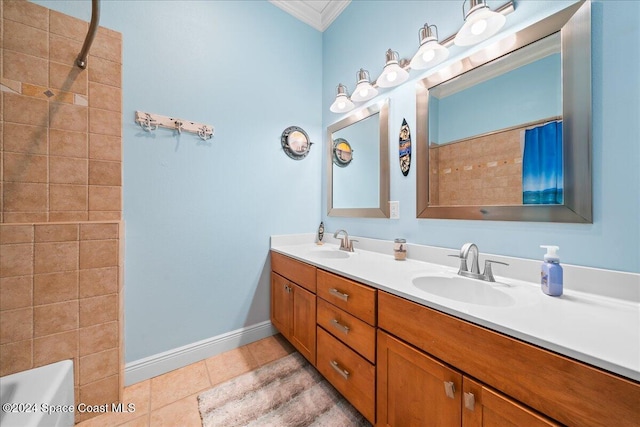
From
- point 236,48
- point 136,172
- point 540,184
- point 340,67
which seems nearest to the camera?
point 540,184

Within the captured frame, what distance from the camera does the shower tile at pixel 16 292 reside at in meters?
0.94

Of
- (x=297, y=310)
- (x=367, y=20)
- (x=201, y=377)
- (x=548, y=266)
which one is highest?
(x=367, y=20)

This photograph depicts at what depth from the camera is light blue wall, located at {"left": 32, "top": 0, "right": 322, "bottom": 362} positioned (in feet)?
4.34

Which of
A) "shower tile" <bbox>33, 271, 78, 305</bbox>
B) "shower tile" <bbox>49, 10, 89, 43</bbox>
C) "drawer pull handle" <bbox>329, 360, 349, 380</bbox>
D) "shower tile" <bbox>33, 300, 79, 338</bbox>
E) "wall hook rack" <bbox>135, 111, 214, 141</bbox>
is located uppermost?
"shower tile" <bbox>49, 10, 89, 43</bbox>

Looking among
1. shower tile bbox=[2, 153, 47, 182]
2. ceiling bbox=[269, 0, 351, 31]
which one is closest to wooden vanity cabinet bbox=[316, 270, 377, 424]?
shower tile bbox=[2, 153, 47, 182]

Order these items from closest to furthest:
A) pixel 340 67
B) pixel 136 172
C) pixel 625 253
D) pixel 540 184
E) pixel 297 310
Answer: pixel 625 253, pixel 540 184, pixel 136 172, pixel 297 310, pixel 340 67

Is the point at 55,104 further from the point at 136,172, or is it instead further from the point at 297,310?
the point at 297,310

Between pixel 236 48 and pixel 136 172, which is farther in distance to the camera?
pixel 236 48

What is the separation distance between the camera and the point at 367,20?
5.48 feet

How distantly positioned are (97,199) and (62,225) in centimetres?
18

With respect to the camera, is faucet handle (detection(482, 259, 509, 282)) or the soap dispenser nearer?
the soap dispenser

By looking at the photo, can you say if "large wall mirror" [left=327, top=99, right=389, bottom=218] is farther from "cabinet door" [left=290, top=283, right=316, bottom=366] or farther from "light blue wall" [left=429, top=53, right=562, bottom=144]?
"cabinet door" [left=290, top=283, right=316, bottom=366]

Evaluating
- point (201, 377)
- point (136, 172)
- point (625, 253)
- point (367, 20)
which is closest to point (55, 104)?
point (136, 172)

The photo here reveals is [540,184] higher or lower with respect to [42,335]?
higher
